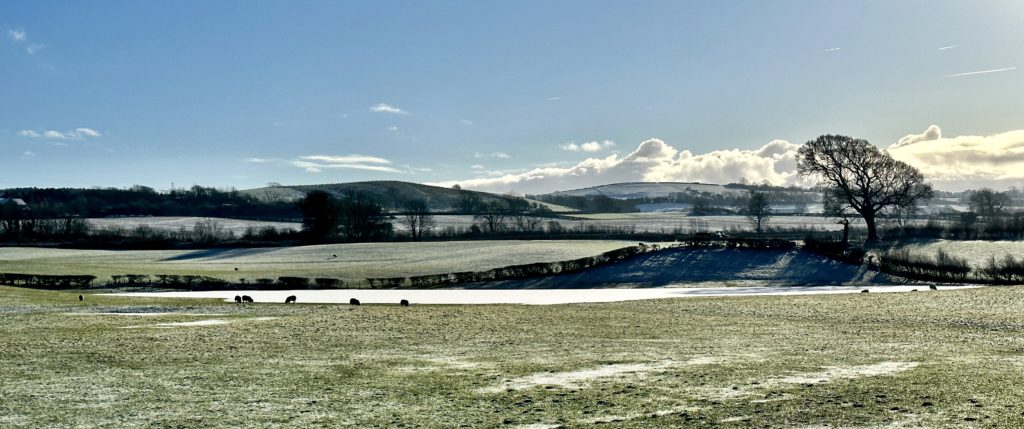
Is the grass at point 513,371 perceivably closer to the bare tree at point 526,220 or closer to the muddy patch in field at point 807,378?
the muddy patch in field at point 807,378

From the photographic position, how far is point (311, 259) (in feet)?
296

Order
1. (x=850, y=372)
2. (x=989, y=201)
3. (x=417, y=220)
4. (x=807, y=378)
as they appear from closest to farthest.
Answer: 1. (x=807, y=378)
2. (x=850, y=372)
3. (x=989, y=201)
4. (x=417, y=220)

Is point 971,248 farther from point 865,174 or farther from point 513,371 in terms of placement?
point 513,371

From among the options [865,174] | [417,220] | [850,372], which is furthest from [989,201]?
[850,372]

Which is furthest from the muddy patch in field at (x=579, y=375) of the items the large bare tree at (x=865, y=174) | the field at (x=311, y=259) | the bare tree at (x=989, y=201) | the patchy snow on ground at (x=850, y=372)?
the bare tree at (x=989, y=201)

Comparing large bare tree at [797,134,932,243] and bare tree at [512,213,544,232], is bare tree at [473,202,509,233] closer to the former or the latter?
bare tree at [512,213,544,232]

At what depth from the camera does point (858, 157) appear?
89.8 metres

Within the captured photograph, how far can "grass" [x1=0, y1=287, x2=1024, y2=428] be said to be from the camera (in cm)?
1298

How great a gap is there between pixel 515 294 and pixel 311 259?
41189mm

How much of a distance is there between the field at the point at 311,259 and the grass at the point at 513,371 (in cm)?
4171

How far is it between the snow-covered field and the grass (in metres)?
17.6

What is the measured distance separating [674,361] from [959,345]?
9.36 m

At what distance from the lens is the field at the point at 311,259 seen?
72938 mm

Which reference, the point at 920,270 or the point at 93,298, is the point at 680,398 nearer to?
the point at 93,298
